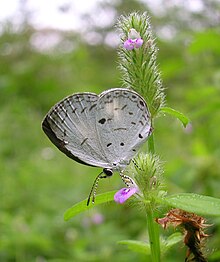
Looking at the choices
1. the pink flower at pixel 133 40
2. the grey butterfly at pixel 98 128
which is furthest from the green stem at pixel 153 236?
the pink flower at pixel 133 40

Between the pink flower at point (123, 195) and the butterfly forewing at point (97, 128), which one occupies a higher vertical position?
the butterfly forewing at point (97, 128)

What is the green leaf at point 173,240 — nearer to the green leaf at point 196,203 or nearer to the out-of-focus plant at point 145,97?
the out-of-focus plant at point 145,97

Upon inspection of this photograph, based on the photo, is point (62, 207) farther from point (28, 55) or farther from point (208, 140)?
point (28, 55)

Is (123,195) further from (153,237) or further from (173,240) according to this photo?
(173,240)

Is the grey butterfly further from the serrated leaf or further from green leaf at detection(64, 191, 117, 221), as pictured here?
the serrated leaf

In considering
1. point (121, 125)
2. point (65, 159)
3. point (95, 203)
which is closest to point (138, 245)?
point (95, 203)

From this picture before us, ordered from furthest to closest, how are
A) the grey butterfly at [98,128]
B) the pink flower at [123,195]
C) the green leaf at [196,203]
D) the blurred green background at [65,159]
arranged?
the blurred green background at [65,159]
the grey butterfly at [98,128]
the pink flower at [123,195]
the green leaf at [196,203]
